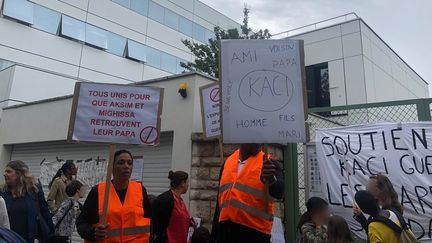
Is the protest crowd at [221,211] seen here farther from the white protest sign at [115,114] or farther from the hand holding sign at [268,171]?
the white protest sign at [115,114]

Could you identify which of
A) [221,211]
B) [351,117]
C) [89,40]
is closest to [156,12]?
[89,40]

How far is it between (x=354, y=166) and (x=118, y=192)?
3594mm

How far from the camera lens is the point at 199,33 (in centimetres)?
2736

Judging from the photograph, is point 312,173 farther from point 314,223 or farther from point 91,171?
point 91,171

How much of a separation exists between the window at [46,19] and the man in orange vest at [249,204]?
61.4 ft

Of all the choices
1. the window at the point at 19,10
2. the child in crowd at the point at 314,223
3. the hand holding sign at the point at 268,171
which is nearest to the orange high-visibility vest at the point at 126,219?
the hand holding sign at the point at 268,171

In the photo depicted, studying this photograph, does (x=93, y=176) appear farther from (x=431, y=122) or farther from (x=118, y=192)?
(x=431, y=122)

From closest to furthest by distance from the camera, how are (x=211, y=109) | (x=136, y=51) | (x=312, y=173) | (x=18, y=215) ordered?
(x=18, y=215)
(x=211, y=109)
(x=312, y=173)
(x=136, y=51)

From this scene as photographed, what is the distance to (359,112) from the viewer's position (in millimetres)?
5961

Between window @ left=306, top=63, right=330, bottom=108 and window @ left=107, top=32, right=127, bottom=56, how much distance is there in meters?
11.2

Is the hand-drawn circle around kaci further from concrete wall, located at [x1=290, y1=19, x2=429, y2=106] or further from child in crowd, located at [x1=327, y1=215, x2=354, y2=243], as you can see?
concrete wall, located at [x1=290, y1=19, x2=429, y2=106]

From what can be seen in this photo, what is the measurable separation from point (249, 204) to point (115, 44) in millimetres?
20892

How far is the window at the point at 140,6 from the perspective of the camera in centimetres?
2364

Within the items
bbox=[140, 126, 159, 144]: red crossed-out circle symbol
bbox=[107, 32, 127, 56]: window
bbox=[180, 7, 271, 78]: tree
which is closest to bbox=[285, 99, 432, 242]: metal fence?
bbox=[140, 126, 159, 144]: red crossed-out circle symbol
